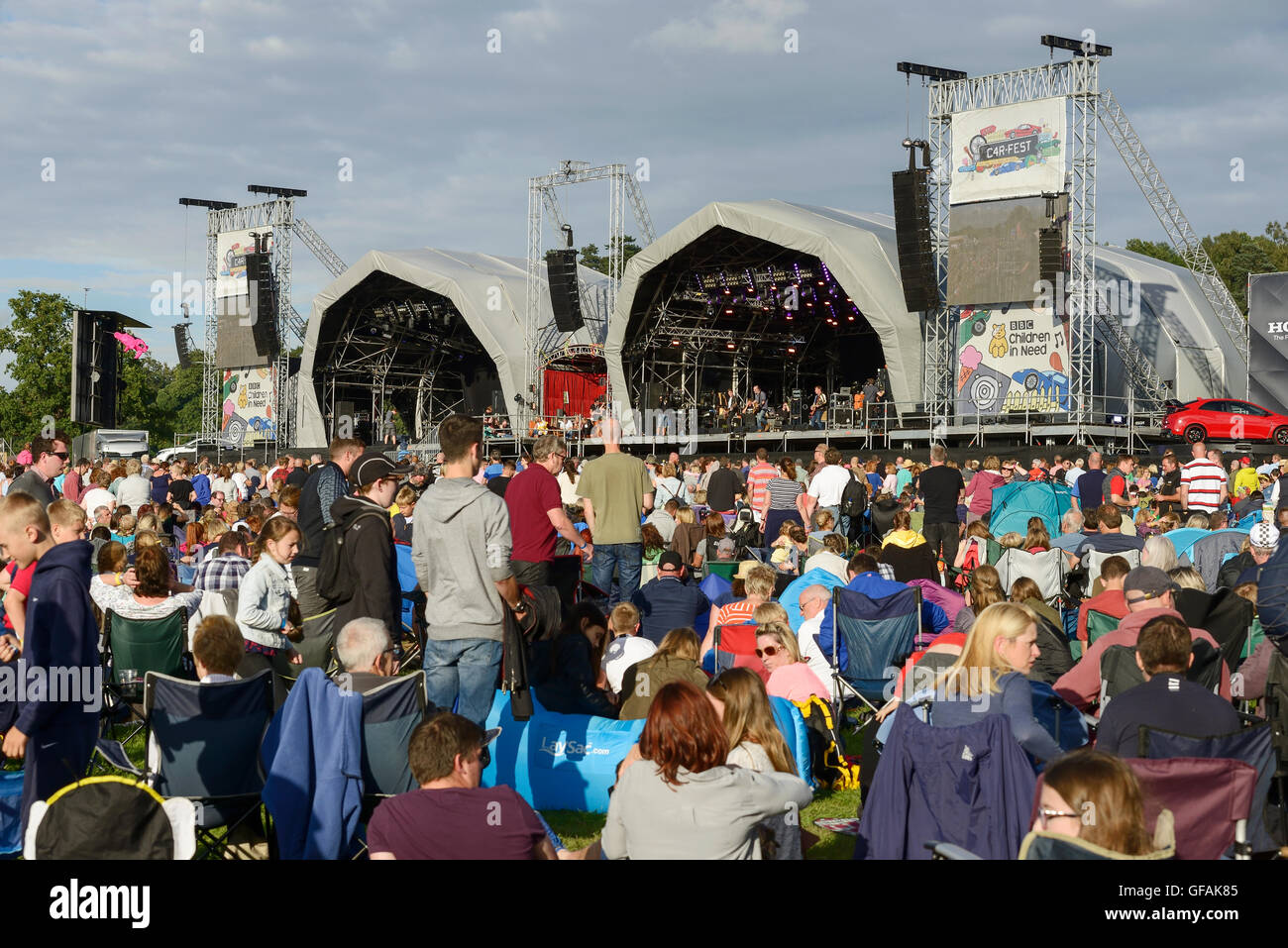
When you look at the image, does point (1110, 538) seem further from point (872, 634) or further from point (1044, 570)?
point (872, 634)

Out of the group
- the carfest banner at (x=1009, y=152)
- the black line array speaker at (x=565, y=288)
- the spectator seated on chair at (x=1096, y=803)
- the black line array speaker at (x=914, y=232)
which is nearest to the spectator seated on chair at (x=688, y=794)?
the spectator seated on chair at (x=1096, y=803)

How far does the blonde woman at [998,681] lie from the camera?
4.34m

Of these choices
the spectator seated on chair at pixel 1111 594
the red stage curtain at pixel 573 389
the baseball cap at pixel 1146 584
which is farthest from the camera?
the red stage curtain at pixel 573 389

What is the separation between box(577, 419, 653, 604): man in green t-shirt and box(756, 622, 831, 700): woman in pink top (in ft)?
6.01

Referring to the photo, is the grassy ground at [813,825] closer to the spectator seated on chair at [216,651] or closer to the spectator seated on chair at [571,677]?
the spectator seated on chair at [571,677]

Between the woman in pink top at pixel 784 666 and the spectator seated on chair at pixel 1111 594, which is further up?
the spectator seated on chair at pixel 1111 594

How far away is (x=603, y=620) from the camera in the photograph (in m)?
6.65

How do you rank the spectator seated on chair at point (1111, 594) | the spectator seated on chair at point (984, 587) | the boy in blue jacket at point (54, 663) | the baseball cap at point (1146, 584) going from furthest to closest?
1. the spectator seated on chair at point (1111, 594)
2. the spectator seated on chair at point (984, 587)
3. the baseball cap at point (1146, 584)
4. the boy in blue jacket at point (54, 663)

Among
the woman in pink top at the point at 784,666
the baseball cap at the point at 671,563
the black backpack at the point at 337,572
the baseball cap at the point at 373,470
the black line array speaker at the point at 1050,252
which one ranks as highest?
the black line array speaker at the point at 1050,252

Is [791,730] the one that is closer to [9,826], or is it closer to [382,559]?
[382,559]

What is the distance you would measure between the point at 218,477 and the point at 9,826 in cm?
1331

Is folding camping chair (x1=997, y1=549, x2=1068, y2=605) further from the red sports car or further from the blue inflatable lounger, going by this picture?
the red sports car

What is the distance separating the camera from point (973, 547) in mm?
10430
